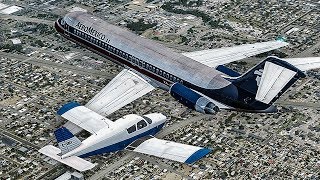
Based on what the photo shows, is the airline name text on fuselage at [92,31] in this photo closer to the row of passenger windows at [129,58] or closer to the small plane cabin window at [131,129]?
the row of passenger windows at [129,58]

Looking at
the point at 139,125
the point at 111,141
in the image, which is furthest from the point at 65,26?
the point at 111,141

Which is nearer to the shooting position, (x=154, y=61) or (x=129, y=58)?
(x=154, y=61)

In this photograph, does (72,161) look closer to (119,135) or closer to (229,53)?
(119,135)

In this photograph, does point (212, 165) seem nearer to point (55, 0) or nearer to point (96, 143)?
point (96, 143)

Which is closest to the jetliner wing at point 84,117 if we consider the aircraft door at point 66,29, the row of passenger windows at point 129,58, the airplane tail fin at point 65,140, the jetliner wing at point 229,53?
the airplane tail fin at point 65,140

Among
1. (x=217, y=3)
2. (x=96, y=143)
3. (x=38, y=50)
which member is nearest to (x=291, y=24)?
(x=217, y=3)
